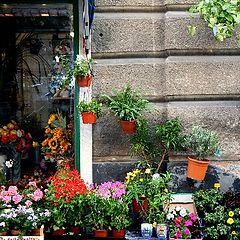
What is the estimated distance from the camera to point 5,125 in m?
7.05

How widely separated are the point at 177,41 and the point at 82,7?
117cm

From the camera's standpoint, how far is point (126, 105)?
20.7 feet

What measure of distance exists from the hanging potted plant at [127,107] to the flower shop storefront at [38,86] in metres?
0.51

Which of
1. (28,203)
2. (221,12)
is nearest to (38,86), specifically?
(28,203)

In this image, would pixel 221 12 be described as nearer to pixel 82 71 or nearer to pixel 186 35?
pixel 186 35

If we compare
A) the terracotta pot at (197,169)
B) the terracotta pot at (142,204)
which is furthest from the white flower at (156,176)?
the terracotta pot at (197,169)

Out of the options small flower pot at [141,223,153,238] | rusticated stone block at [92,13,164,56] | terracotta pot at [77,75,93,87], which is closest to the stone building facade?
rusticated stone block at [92,13,164,56]

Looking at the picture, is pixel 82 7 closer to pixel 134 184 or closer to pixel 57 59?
pixel 57 59

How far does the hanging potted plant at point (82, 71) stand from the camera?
21.0 ft

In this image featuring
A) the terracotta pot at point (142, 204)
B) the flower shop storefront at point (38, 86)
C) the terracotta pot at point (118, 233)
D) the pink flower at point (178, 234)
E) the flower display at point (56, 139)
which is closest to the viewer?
the pink flower at point (178, 234)

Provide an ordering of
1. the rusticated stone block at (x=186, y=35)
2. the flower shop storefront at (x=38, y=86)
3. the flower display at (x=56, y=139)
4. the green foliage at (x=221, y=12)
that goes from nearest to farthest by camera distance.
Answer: the green foliage at (x=221, y=12) < the rusticated stone block at (x=186, y=35) < the flower shop storefront at (x=38, y=86) < the flower display at (x=56, y=139)

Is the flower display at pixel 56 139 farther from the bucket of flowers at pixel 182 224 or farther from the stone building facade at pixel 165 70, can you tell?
the bucket of flowers at pixel 182 224

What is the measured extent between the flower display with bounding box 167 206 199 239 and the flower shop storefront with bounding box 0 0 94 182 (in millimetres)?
1339

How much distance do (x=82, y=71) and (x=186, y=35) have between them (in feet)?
4.20
